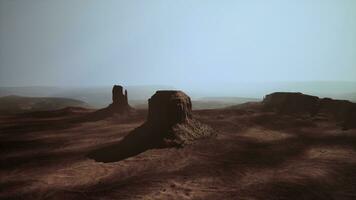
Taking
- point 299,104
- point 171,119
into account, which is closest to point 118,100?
point 171,119

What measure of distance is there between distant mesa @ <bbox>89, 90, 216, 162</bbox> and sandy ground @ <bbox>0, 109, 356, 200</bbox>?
2.94 feet

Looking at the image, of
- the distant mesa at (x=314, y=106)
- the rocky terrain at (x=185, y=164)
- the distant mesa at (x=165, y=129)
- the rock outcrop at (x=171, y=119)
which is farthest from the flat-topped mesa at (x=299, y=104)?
the rock outcrop at (x=171, y=119)

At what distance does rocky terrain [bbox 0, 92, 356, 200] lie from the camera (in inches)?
490

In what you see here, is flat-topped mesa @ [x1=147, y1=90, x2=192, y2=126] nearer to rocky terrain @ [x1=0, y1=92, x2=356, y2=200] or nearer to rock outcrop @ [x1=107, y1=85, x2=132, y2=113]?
rocky terrain @ [x1=0, y1=92, x2=356, y2=200]

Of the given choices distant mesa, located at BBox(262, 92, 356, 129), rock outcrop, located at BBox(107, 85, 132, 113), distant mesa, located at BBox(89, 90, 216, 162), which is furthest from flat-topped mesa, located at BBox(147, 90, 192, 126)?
distant mesa, located at BBox(262, 92, 356, 129)

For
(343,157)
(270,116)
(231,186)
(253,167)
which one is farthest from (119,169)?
(270,116)

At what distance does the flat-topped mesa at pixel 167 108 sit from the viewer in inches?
848

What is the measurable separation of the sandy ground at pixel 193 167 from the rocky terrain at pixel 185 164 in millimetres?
41

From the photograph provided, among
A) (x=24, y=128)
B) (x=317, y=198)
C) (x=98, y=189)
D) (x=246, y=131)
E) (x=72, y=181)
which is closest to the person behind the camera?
(x=317, y=198)

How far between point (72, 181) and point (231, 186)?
7.45 metres

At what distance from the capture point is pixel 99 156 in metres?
18.2

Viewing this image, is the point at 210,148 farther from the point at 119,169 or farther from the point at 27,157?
the point at 27,157

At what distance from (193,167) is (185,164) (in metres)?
0.72

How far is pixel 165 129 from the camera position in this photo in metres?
21.2
